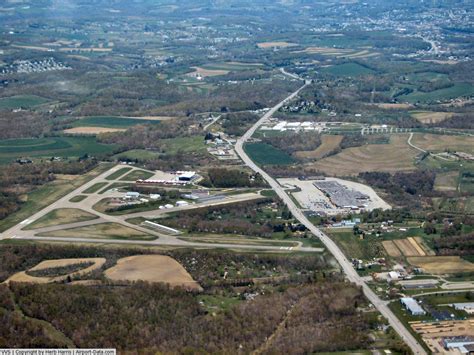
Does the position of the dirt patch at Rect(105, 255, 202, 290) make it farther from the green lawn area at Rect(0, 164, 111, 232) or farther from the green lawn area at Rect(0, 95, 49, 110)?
the green lawn area at Rect(0, 95, 49, 110)

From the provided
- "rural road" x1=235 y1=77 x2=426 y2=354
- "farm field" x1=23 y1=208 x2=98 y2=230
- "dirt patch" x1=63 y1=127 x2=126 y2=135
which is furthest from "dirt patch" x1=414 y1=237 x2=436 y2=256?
"dirt patch" x1=63 y1=127 x2=126 y2=135

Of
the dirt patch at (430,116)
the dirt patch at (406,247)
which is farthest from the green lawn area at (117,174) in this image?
the dirt patch at (430,116)

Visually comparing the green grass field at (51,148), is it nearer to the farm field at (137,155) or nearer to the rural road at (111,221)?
the farm field at (137,155)

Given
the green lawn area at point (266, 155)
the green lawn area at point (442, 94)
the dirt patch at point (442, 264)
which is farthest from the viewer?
the green lawn area at point (442, 94)

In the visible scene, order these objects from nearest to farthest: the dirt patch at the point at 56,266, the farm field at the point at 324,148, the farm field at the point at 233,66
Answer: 1. the dirt patch at the point at 56,266
2. the farm field at the point at 324,148
3. the farm field at the point at 233,66

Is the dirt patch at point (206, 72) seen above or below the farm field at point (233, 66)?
below

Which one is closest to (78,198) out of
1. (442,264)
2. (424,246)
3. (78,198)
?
(78,198)
